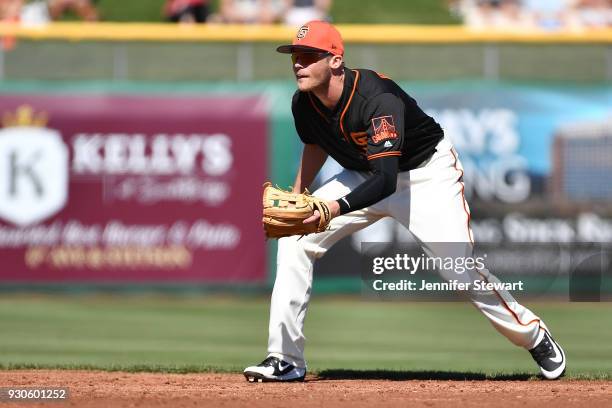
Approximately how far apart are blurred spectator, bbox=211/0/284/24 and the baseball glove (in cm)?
844

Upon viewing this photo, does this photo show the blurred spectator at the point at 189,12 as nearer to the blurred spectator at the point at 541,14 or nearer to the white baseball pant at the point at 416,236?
the blurred spectator at the point at 541,14

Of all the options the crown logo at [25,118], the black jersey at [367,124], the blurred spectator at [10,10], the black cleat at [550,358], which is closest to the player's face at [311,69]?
the black jersey at [367,124]

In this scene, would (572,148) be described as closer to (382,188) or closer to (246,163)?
(246,163)

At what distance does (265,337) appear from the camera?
8781 mm

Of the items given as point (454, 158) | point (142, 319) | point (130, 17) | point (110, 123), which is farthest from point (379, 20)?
point (454, 158)

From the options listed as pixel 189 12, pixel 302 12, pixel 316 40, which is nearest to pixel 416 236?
pixel 316 40

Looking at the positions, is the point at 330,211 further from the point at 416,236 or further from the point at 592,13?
the point at 592,13

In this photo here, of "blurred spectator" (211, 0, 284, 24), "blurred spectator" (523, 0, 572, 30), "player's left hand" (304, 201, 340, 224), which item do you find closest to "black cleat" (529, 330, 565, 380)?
"player's left hand" (304, 201, 340, 224)

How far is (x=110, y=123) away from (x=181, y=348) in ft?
15.5

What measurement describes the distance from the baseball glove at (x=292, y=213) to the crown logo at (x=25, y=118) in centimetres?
705

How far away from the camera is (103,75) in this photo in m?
12.5

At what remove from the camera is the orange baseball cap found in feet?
18.5

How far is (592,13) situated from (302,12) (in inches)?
146

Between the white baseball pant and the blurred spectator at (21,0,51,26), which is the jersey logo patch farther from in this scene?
the blurred spectator at (21,0,51,26)
